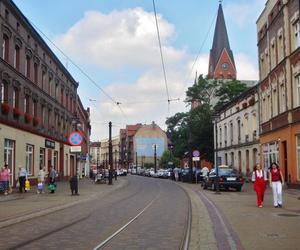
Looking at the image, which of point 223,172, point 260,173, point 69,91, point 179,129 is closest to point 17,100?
point 223,172

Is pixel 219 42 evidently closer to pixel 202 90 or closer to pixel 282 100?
pixel 202 90

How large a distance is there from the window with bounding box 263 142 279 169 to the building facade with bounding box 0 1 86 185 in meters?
17.8

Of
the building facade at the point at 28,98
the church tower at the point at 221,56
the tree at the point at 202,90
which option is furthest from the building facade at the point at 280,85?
the church tower at the point at 221,56

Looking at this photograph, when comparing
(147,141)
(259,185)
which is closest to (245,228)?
(259,185)

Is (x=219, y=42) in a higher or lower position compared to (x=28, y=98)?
higher

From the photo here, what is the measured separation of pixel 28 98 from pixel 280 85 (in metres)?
18.0

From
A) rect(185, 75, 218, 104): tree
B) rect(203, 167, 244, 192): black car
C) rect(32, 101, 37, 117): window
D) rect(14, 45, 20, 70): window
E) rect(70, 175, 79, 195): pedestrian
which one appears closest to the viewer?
rect(70, 175, 79, 195): pedestrian

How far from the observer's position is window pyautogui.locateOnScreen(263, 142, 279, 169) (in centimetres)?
3552

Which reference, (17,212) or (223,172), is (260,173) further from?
(223,172)

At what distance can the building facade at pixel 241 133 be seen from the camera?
44594 millimetres

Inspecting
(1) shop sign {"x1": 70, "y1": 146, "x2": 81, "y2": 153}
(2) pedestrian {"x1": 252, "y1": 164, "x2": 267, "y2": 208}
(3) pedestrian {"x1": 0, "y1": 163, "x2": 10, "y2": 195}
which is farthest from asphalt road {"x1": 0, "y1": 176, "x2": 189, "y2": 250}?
(3) pedestrian {"x1": 0, "y1": 163, "x2": 10, "y2": 195}

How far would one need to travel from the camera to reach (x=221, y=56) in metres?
103

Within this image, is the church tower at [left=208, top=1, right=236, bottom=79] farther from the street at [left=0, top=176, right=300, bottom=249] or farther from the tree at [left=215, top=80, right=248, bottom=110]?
the street at [left=0, top=176, right=300, bottom=249]

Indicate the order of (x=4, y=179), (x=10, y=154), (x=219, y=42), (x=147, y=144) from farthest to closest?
(x=147, y=144) → (x=219, y=42) → (x=10, y=154) → (x=4, y=179)
